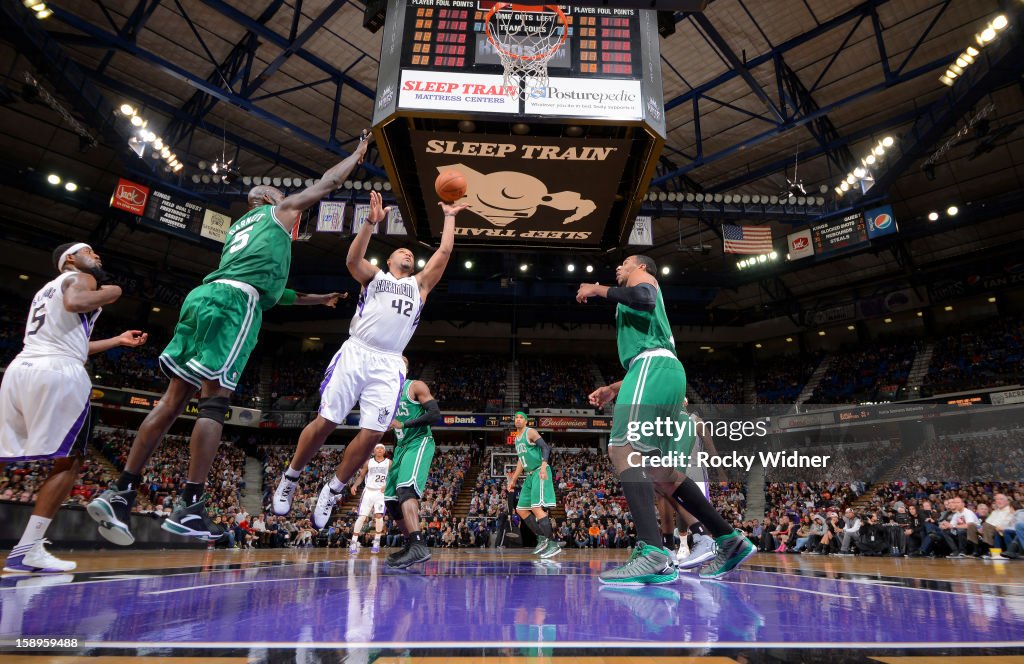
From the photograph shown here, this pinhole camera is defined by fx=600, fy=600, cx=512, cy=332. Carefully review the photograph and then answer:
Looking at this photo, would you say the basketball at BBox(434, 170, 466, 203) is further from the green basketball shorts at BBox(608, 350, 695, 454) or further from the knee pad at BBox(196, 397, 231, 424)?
the knee pad at BBox(196, 397, 231, 424)

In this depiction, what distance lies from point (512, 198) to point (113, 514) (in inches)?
268

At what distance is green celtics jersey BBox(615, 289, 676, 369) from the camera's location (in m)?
3.92

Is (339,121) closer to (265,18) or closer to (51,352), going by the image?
(265,18)

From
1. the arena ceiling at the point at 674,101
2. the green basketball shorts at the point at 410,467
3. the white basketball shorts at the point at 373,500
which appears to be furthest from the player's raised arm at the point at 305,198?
the arena ceiling at the point at 674,101

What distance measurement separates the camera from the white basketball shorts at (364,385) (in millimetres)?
4078

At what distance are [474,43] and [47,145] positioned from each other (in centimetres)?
1614

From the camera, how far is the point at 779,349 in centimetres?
3136

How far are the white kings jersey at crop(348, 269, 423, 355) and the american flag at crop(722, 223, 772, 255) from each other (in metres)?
13.2

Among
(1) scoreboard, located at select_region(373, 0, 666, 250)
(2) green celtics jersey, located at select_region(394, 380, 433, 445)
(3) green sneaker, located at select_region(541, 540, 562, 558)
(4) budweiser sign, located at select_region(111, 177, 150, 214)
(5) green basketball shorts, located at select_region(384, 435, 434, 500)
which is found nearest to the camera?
(5) green basketball shorts, located at select_region(384, 435, 434, 500)

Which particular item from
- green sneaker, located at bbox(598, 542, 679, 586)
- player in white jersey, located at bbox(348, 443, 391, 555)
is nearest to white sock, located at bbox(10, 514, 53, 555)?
green sneaker, located at bbox(598, 542, 679, 586)

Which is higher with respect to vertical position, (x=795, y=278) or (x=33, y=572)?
(x=795, y=278)

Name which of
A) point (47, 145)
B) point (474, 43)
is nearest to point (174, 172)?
point (47, 145)

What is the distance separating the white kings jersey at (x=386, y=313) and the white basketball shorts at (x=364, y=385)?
0.08m

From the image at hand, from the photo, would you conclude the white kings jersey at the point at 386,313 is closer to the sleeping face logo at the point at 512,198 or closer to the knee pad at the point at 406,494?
the knee pad at the point at 406,494
